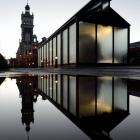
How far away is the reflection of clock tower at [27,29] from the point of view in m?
137

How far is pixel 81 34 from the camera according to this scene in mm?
27219

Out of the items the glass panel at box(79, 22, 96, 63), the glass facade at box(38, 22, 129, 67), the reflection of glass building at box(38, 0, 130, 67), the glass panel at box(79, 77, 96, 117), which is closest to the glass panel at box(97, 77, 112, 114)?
the glass panel at box(79, 77, 96, 117)

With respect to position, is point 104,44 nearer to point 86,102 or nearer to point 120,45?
point 120,45

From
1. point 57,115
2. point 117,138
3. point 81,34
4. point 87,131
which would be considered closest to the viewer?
point 117,138

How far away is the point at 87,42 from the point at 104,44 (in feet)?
9.34

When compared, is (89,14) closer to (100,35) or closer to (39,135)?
(100,35)

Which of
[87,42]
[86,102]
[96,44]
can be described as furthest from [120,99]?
[96,44]

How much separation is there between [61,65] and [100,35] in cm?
898

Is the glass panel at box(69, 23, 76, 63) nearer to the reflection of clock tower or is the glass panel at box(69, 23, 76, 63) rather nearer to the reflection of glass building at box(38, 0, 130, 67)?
the reflection of glass building at box(38, 0, 130, 67)

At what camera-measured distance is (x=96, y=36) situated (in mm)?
28047

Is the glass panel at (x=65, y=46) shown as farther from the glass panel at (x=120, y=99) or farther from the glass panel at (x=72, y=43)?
the glass panel at (x=120, y=99)

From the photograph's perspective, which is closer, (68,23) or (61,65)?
(68,23)

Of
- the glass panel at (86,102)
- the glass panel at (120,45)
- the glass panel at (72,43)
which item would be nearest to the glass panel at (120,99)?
the glass panel at (86,102)

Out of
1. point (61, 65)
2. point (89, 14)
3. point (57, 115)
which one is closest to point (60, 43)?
point (61, 65)
